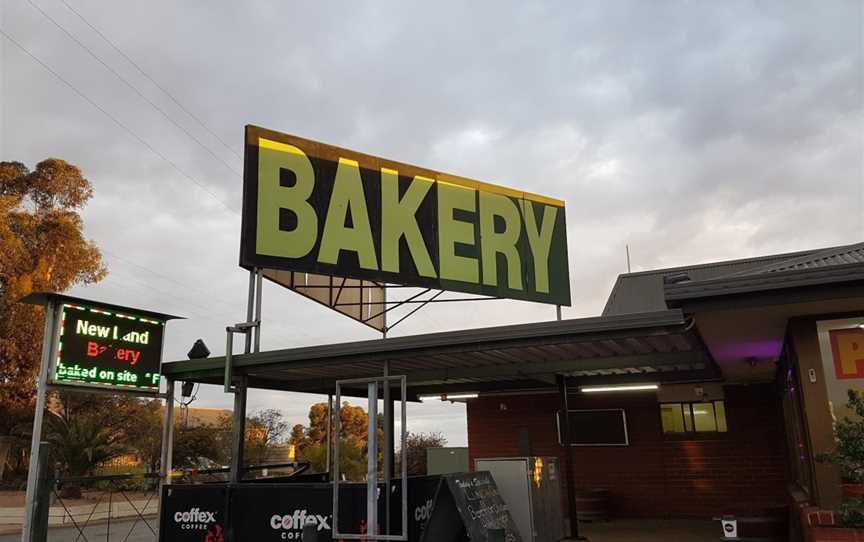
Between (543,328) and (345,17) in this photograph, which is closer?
(543,328)

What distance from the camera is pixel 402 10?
16.0 metres

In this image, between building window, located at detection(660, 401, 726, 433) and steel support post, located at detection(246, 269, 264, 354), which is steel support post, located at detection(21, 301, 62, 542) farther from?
building window, located at detection(660, 401, 726, 433)

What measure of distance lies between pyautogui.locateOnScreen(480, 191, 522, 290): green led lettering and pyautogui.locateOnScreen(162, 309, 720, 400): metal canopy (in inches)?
178

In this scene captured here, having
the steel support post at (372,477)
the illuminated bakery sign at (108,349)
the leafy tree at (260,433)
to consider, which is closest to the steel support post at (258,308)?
the illuminated bakery sign at (108,349)

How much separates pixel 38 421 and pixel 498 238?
36.5ft

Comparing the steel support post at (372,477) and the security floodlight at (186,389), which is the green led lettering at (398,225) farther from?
the steel support post at (372,477)

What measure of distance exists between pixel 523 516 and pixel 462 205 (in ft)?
27.0

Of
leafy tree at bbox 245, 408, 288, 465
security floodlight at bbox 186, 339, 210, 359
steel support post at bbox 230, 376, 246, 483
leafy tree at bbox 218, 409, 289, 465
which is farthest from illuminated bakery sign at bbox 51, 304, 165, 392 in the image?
leafy tree at bbox 245, 408, 288, 465

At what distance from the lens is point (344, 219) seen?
14.3m

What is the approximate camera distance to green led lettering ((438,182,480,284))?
1600cm

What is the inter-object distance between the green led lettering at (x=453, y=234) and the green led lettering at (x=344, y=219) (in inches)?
80.5

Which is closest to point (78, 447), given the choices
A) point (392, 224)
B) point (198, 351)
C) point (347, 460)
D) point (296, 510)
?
point (347, 460)

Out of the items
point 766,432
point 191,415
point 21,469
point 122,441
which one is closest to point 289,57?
point 766,432

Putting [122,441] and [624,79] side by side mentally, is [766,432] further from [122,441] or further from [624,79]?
[122,441]
